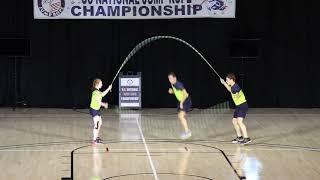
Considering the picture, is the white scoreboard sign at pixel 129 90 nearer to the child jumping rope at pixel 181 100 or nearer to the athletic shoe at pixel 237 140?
the child jumping rope at pixel 181 100

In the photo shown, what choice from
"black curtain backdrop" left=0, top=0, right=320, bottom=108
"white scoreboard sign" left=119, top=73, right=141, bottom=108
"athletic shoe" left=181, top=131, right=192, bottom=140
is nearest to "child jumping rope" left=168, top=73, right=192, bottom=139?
"athletic shoe" left=181, top=131, right=192, bottom=140

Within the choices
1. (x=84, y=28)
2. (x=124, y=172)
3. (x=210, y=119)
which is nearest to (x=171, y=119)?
(x=210, y=119)

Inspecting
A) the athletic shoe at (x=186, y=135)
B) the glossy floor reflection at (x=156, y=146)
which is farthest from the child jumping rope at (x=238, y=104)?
the athletic shoe at (x=186, y=135)

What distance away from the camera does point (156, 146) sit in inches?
579

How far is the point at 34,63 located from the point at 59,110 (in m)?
1.78

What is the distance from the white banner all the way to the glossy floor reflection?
3.09 metres

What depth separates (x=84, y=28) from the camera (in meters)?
21.1

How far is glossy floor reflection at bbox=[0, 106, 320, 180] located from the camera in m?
12.0

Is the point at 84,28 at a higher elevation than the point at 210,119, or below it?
higher

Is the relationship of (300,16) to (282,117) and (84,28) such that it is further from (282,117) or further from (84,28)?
(84,28)

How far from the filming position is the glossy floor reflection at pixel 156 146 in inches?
471

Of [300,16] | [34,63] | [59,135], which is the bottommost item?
[59,135]

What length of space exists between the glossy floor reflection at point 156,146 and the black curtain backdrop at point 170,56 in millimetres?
790

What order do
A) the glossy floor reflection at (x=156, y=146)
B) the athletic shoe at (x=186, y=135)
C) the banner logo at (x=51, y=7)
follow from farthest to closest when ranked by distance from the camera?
1. the banner logo at (x=51, y=7)
2. the athletic shoe at (x=186, y=135)
3. the glossy floor reflection at (x=156, y=146)
